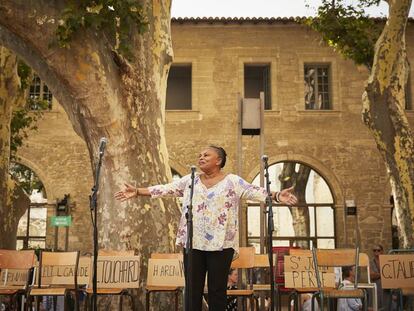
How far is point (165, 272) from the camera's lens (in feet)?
23.7

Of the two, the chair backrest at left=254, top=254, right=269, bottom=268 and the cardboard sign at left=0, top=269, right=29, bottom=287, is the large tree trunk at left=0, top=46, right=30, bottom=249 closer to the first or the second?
the cardboard sign at left=0, top=269, right=29, bottom=287

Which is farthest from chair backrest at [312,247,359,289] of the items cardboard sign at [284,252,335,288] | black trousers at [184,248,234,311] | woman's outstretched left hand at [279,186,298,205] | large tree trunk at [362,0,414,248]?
large tree trunk at [362,0,414,248]

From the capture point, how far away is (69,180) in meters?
18.7

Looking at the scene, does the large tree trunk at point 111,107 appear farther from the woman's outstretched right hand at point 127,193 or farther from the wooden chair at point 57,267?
the woman's outstretched right hand at point 127,193

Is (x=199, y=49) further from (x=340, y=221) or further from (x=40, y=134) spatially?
(x=340, y=221)

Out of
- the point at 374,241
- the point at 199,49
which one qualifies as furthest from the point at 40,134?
the point at 374,241

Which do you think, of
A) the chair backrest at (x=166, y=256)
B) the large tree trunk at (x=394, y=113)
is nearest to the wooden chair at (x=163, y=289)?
the chair backrest at (x=166, y=256)

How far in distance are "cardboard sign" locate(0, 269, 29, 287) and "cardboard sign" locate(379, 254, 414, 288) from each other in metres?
4.46

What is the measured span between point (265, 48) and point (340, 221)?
5.80 metres

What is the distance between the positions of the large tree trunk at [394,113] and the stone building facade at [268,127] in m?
6.27

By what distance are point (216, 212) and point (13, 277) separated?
14.9 feet

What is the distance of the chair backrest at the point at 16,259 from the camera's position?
7.28 metres

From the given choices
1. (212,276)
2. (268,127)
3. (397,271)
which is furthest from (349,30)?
(212,276)

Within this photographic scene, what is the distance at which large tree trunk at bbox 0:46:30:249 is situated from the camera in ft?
38.2
